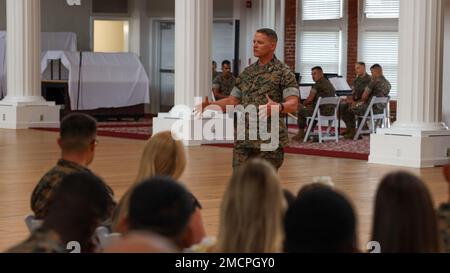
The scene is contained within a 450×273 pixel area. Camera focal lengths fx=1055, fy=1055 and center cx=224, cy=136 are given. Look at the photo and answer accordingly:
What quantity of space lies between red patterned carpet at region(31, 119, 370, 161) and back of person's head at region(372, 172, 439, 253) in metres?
11.5

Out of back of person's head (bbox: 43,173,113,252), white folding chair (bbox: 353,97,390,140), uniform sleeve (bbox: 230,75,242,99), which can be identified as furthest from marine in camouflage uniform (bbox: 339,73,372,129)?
back of person's head (bbox: 43,173,113,252)

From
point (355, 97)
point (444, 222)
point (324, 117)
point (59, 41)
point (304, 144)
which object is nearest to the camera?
point (444, 222)

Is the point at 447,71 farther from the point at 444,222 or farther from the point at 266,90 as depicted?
the point at 444,222

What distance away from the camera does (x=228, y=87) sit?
2133 centimetres

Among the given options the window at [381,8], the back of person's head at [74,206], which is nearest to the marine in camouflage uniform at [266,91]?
the back of person's head at [74,206]

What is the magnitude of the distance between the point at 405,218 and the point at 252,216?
1.70ft

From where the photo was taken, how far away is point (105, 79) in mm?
23500

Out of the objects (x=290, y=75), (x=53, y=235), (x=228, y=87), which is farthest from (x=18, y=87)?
(x=53, y=235)

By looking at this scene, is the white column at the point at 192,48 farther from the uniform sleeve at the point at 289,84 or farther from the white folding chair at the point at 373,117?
the uniform sleeve at the point at 289,84

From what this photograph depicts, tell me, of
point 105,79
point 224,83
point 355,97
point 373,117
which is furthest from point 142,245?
point 105,79

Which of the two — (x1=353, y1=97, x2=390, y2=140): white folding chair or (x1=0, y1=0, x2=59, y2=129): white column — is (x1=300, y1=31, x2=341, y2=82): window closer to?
(x1=353, y1=97, x2=390, y2=140): white folding chair

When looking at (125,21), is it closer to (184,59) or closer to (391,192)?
(184,59)

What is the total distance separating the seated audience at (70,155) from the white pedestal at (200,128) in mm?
11438

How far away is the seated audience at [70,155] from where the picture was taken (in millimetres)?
5047
